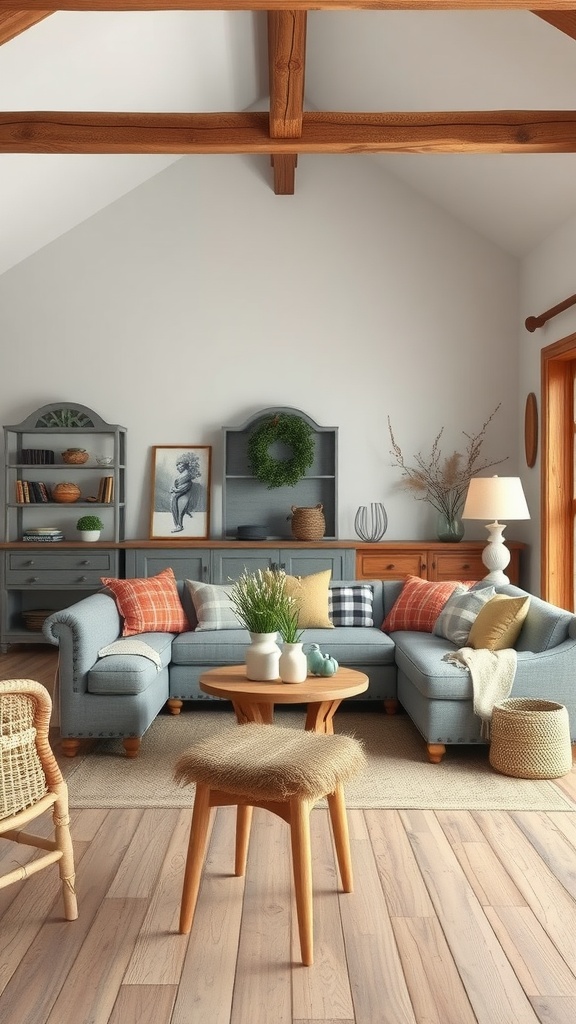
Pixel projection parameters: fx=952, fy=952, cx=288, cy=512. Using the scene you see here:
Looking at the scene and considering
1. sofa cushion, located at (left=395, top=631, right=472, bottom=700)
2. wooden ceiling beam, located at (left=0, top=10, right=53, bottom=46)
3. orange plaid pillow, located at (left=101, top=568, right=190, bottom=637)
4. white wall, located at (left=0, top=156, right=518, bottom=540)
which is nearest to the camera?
wooden ceiling beam, located at (left=0, top=10, right=53, bottom=46)

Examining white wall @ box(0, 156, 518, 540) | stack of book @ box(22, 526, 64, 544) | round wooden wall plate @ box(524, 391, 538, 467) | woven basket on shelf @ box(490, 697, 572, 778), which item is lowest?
woven basket on shelf @ box(490, 697, 572, 778)

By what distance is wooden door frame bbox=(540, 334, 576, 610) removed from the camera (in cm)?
654

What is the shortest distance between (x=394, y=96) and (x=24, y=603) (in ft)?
15.1

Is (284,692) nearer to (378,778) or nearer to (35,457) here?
(378,778)

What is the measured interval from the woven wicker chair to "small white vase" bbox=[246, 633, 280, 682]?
1.41m

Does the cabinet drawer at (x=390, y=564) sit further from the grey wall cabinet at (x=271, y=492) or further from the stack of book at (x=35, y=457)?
the stack of book at (x=35, y=457)

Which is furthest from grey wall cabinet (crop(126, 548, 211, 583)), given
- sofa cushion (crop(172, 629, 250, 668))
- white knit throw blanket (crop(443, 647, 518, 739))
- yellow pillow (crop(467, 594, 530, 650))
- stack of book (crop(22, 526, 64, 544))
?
white knit throw blanket (crop(443, 647, 518, 739))

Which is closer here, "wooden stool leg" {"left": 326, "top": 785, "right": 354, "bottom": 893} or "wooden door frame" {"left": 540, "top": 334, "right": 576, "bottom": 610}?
"wooden stool leg" {"left": 326, "top": 785, "right": 354, "bottom": 893}

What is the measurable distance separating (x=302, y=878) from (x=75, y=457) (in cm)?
524

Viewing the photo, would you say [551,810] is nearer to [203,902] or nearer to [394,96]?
[203,902]

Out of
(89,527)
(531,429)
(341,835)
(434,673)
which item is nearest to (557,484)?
(531,429)

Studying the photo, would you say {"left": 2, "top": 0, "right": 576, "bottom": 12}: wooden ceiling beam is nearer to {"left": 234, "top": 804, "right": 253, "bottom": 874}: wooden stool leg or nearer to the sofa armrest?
the sofa armrest

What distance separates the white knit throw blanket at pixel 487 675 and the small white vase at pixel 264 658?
0.89 m

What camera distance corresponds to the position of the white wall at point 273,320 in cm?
751
